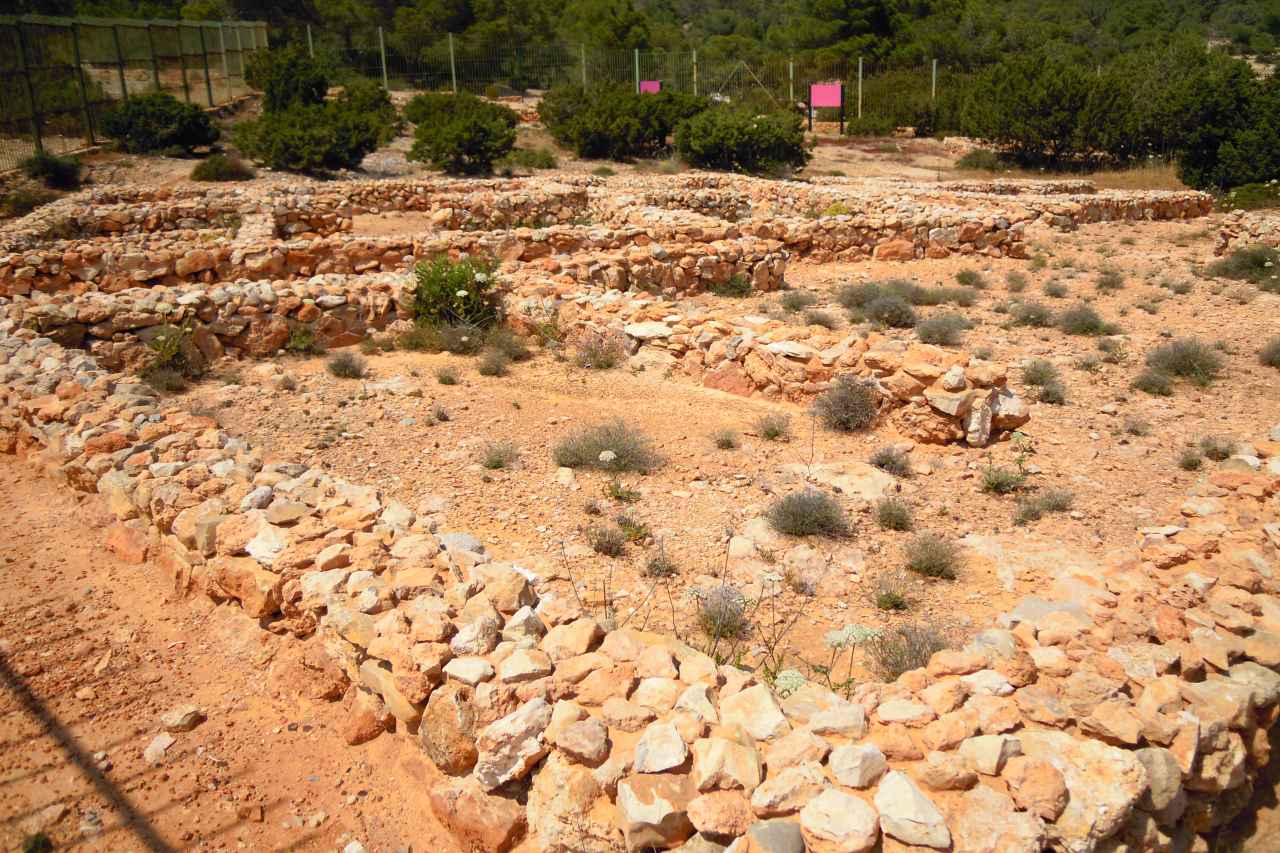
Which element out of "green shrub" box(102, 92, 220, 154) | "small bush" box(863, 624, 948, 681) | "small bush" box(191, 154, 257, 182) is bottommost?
"small bush" box(863, 624, 948, 681)

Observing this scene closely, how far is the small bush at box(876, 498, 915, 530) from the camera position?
18.1 feet

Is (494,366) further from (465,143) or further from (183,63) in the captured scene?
(183,63)

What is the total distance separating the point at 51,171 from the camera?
59.6 ft

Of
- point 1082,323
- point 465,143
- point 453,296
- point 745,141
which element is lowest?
point 1082,323

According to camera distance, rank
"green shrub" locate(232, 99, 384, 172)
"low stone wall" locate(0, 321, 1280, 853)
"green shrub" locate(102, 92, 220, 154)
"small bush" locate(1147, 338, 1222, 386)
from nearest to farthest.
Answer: "low stone wall" locate(0, 321, 1280, 853) → "small bush" locate(1147, 338, 1222, 386) → "green shrub" locate(232, 99, 384, 172) → "green shrub" locate(102, 92, 220, 154)

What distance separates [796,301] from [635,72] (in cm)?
2534

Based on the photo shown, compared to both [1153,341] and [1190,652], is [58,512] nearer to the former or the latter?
[1190,652]

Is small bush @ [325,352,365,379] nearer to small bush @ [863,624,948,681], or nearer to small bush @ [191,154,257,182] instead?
small bush @ [863,624,948,681]

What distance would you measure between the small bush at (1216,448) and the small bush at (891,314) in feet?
12.1

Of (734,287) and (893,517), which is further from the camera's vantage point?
(734,287)

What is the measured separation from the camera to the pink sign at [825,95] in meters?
30.6

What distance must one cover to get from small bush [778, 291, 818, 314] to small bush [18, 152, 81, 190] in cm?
1552

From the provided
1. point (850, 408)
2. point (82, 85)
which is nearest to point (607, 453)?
point (850, 408)

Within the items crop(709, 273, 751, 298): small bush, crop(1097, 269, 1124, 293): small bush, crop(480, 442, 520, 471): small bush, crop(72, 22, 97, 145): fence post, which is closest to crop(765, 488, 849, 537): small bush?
crop(480, 442, 520, 471): small bush
